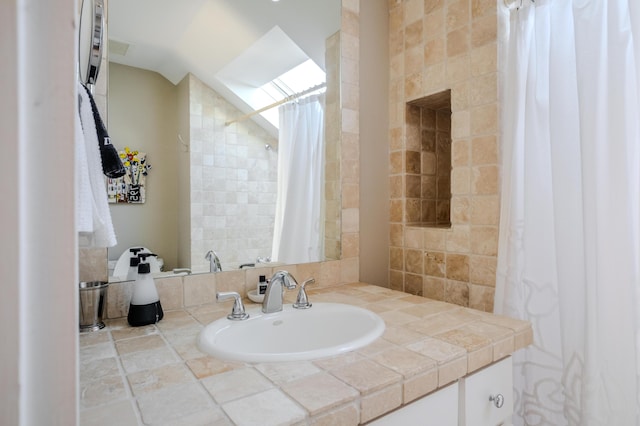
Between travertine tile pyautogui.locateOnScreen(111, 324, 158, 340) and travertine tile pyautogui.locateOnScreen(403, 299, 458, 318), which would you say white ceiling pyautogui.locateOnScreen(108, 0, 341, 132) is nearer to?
travertine tile pyautogui.locateOnScreen(111, 324, 158, 340)

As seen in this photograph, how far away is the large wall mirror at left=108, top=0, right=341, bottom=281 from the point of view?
108cm

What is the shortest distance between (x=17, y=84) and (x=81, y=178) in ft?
2.12

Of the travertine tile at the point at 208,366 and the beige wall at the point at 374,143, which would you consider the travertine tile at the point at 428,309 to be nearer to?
the beige wall at the point at 374,143

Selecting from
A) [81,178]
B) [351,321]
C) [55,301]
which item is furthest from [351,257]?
[55,301]

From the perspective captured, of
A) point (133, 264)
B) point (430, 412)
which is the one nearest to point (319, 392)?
point (430, 412)

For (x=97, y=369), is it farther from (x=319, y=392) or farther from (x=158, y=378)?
(x=319, y=392)

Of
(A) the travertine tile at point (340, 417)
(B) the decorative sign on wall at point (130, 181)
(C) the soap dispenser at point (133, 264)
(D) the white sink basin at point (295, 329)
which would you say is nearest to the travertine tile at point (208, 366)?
(D) the white sink basin at point (295, 329)

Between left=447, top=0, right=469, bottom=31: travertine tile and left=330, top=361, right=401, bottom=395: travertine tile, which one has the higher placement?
left=447, top=0, right=469, bottom=31: travertine tile

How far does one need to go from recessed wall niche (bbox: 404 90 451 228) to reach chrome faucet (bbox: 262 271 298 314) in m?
0.74

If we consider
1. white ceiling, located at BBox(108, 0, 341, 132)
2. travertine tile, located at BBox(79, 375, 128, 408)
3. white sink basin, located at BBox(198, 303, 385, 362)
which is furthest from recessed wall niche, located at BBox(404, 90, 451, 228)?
travertine tile, located at BBox(79, 375, 128, 408)

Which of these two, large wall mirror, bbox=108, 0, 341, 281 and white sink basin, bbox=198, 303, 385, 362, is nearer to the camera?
white sink basin, bbox=198, 303, 385, 362

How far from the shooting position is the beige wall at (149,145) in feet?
3.48

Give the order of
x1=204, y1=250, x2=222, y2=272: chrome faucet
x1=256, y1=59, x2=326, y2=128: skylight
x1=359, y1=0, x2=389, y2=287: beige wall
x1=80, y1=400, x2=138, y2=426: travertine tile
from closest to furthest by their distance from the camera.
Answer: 1. x1=80, y1=400, x2=138, y2=426: travertine tile
2. x1=204, y1=250, x2=222, y2=272: chrome faucet
3. x1=256, y1=59, x2=326, y2=128: skylight
4. x1=359, y1=0, x2=389, y2=287: beige wall

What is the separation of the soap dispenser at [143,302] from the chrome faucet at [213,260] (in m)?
0.22
